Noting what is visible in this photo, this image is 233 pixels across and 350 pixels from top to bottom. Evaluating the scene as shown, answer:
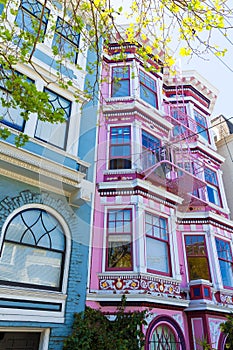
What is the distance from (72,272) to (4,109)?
3.85 m

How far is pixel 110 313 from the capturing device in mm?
7078

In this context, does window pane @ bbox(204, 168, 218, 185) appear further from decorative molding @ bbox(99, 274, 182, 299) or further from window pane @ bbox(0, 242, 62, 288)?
window pane @ bbox(0, 242, 62, 288)

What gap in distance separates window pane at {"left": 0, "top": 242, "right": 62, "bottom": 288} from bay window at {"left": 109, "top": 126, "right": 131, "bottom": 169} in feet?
13.9

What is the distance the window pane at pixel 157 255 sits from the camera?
27.3 feet

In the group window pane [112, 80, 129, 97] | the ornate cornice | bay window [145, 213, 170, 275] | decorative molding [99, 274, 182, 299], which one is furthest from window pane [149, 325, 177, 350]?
window pane [112, 80, 129, 97]

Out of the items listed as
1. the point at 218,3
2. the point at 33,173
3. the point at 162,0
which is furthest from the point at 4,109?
the point at 218,3

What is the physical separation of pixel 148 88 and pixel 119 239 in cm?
669

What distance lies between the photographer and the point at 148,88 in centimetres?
1182

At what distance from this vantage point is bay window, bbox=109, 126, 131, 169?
957 centimetres

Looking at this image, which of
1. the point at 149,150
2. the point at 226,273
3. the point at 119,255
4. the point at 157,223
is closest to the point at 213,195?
the point at 226,273

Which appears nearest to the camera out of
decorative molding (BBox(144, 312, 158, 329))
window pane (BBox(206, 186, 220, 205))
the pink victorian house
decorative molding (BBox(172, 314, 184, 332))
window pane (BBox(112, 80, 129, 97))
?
decorative molding (BBox(144, 312, 158, 329))

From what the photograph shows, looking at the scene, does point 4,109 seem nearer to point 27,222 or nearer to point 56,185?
point 56,185

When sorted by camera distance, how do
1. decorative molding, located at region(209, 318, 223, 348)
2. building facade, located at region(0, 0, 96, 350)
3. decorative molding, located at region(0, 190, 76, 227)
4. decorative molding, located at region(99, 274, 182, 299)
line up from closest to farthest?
building facade, located at region(0, 0, 96, 350), decorative molding, located at region(0, 190, 76, 227), decorative molding, located at region(99, 274, 182, 299), decorative molding, located at region(209, 318, 223, 348)

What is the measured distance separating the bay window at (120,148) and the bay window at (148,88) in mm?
2175
